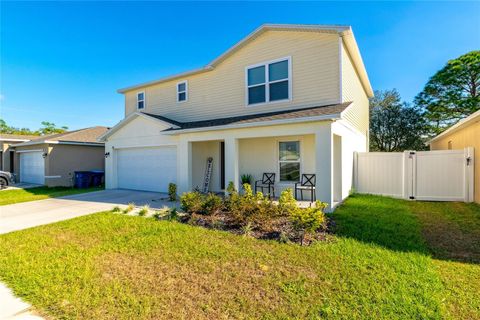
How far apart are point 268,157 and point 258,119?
2.23m

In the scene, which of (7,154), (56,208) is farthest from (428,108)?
(7,154)

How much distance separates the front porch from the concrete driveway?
6.70 ft

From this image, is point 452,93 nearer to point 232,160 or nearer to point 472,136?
point 472,136

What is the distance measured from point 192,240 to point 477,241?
603 cm

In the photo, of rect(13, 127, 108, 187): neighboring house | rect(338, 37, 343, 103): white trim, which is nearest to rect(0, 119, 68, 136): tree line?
rect(13, 127, 108, 187): neighboring house

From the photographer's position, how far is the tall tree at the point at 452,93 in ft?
67.9

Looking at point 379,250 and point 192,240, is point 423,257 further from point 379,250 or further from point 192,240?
point 192,240

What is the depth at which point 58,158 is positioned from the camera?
1586cm

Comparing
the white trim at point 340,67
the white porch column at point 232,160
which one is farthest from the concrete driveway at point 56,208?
the white trim at point 340,67

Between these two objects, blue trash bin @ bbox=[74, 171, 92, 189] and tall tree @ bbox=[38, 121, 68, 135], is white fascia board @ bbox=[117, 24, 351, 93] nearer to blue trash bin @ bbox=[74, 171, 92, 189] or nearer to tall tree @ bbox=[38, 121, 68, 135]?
blue trash bin @ bbox=[74, 171, 92, 189]

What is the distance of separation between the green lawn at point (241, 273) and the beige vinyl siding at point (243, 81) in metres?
5.37

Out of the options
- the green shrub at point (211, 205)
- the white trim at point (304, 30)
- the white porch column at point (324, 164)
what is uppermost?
the white trim at point (304, 30)

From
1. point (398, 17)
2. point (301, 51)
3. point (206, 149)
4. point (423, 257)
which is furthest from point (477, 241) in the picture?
point (398, 17)

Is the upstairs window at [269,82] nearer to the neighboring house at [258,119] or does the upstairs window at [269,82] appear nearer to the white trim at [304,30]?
the neighboring house at [258,119]
